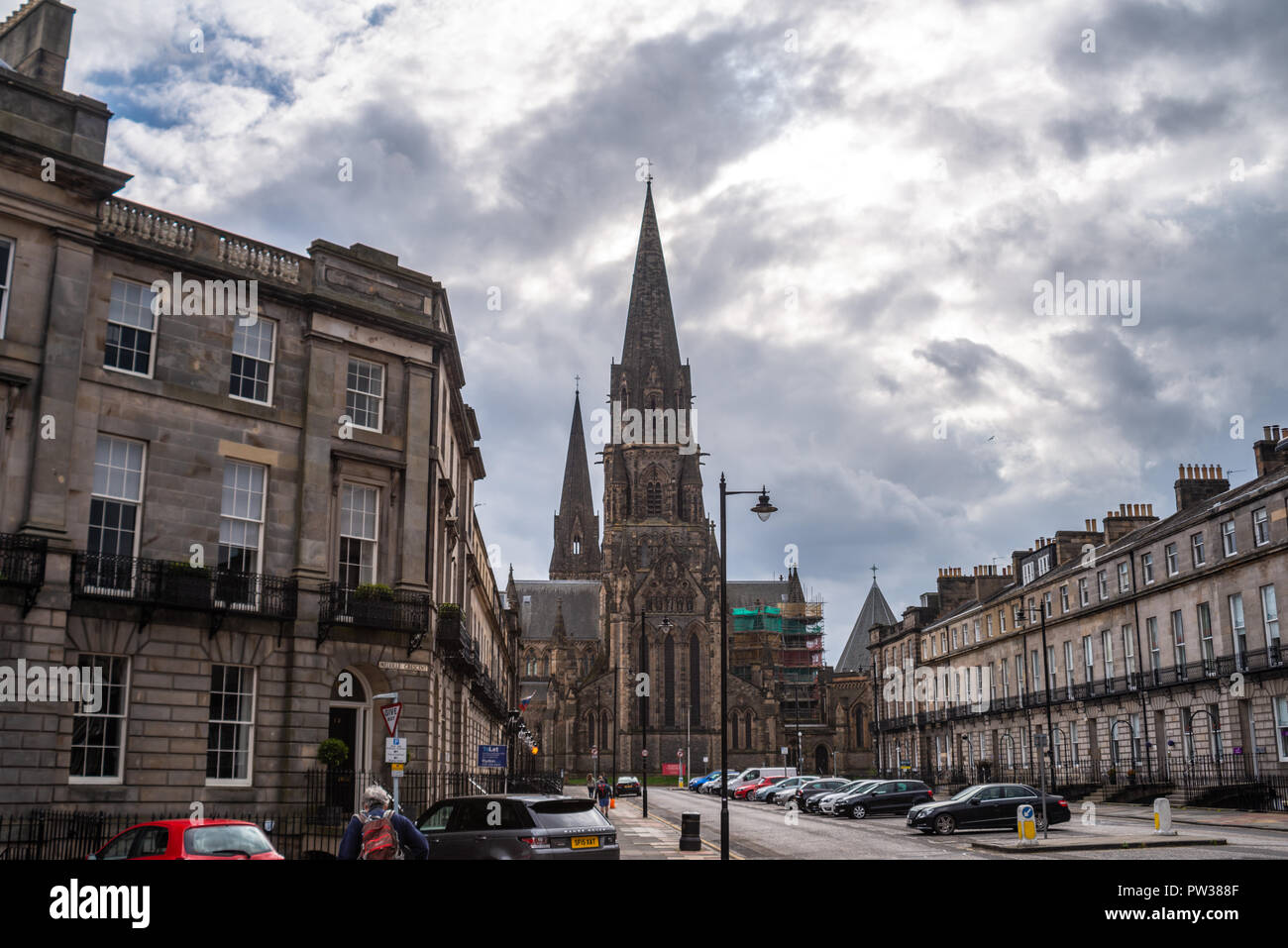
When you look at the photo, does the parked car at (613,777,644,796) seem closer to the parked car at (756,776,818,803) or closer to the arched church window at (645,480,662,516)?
the parked car at (756,776,818,803)

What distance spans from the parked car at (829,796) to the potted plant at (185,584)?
27544 mm

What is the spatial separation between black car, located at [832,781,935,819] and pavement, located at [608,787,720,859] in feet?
21.7

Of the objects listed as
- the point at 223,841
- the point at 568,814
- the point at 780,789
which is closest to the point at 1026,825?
the point at 568,814

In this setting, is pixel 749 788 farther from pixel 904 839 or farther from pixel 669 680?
pixel 669 680

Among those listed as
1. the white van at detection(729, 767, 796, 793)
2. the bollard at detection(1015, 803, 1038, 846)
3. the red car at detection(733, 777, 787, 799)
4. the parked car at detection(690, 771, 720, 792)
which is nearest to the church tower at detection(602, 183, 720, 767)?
the parked car at detection(690, 771, 720, 792)

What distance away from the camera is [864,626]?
134 metres

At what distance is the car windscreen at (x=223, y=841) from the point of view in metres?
10.9

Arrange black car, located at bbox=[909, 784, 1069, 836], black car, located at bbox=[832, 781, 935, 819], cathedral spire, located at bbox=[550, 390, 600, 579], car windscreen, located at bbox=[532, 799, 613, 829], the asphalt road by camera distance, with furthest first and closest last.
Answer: cathedral spire, located at bbox=[550, 390, 600, 579]
black car, located at bbox=[832, 781, 935, 819]
black car, located at bbox=[909, 784, 1069, 836]
the asphalt road
car windscreen, located at bbox=[532, 799, 613, 829]

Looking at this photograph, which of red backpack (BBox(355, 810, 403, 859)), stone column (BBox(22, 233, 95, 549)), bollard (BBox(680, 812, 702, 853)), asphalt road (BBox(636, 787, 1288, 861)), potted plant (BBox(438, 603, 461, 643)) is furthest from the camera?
potted plant (BBox(438, 603, 461, 643))

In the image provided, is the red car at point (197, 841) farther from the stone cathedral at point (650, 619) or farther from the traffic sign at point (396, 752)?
the stone cathedral at point (650, 619)

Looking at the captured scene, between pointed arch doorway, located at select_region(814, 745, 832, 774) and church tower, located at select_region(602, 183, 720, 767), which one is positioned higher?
church tower, located at select_region(602, 183, 720, 767)

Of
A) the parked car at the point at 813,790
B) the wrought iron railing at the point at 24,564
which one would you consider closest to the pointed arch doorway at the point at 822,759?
the parked car at the point at 813,790

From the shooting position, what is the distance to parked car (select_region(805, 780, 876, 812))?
137ft
